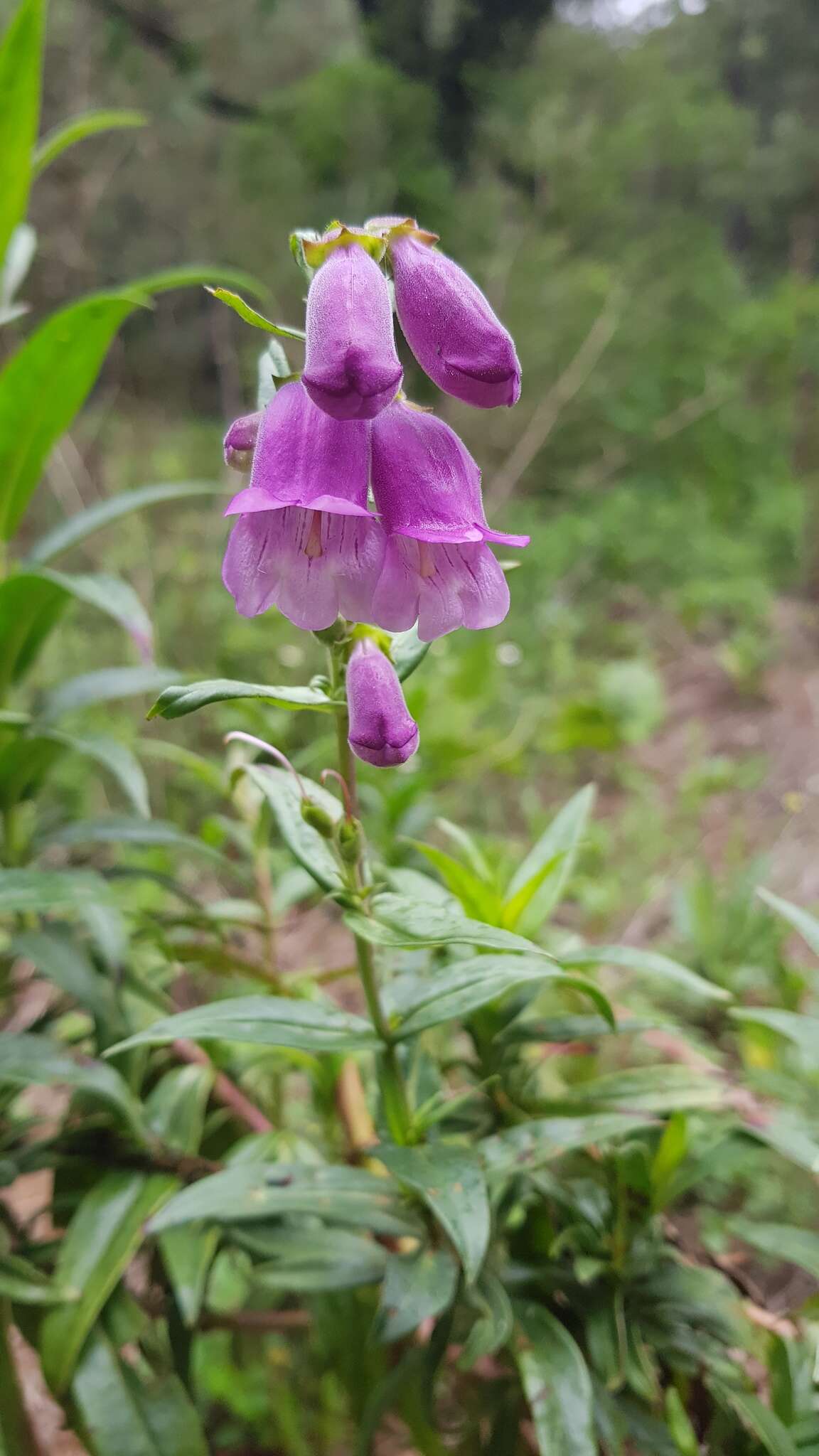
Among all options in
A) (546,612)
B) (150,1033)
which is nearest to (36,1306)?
(150,1033)

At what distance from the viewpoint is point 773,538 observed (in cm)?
314

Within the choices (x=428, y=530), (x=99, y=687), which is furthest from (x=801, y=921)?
(x=99, y=687)

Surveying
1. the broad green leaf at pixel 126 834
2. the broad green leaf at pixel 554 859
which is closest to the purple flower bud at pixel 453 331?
the broad green leaf at pixel 554 859

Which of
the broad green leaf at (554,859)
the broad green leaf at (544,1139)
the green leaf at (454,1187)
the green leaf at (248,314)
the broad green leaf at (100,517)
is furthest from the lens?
the broad green leaf at (100,517)

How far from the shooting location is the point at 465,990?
1.69 ft

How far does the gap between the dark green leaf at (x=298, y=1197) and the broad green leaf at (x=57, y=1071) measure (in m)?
0.11

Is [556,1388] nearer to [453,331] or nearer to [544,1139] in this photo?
[544,1139]

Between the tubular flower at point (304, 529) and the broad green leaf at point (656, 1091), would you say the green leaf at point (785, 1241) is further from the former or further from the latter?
the tubular flower at point (304, 529)

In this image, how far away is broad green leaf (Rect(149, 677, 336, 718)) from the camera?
15.0 inches

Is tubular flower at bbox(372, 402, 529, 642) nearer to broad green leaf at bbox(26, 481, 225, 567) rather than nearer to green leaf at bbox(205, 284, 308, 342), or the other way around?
green leaf at bbox(205, 284, 308, 342)

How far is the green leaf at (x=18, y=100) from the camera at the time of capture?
75cm

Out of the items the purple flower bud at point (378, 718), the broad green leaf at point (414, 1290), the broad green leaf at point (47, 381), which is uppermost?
the broad green leaf at point (47, 381)

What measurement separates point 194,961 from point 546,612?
176 centimetres

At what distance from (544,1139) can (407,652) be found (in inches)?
14.2
